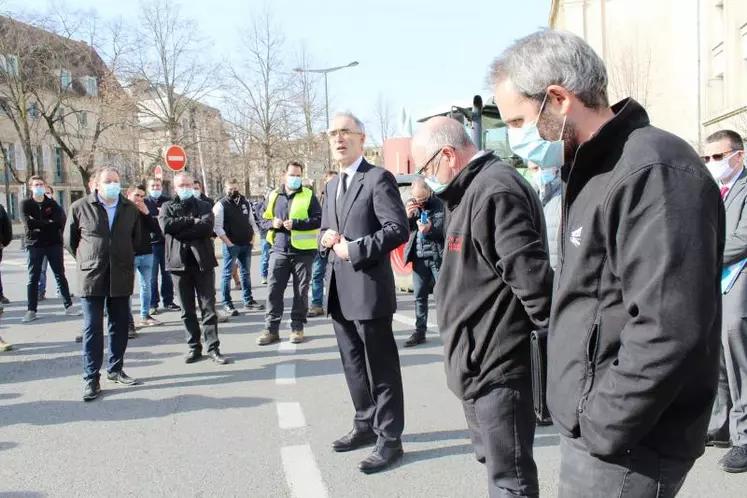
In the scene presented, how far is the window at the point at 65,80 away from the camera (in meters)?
36.0

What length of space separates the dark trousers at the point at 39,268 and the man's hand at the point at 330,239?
7170 mm

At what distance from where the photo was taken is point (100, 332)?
18.3 feet

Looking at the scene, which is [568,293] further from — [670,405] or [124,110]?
[124,110]

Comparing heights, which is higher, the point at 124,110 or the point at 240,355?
the point at 124,110

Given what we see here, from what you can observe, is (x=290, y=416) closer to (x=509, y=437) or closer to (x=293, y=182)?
(x=509, y=437)

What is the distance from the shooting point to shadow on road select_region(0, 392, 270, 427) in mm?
4883

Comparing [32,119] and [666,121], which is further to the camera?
[32,119]

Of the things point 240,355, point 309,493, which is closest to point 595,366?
point 309,493

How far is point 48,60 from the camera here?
116ft

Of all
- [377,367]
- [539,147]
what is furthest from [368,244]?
[539,147]

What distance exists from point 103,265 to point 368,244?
9.99 ft

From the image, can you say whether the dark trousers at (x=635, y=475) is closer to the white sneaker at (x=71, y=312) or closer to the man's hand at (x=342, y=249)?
the man's hand at (x=342, y=249)

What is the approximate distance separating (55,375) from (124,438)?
2.28 m

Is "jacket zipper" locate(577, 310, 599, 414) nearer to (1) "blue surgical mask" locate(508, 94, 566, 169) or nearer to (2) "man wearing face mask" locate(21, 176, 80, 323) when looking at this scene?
(1) "blue surgical mask" locate(508, 94, 566, 169)
